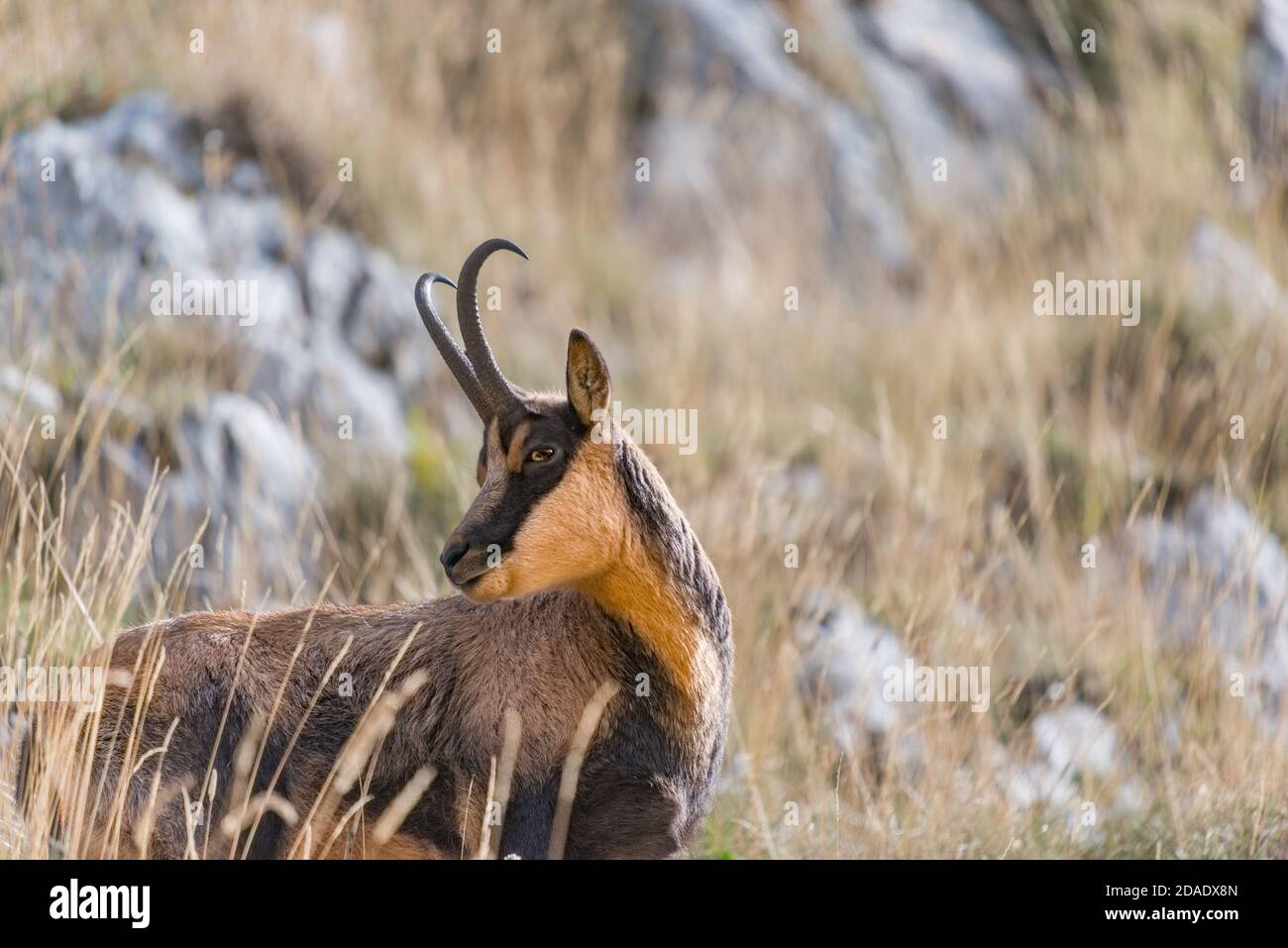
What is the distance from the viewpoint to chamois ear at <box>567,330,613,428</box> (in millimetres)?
5172

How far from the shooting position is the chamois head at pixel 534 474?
501 centimetres

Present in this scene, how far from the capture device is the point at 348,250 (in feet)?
36.6

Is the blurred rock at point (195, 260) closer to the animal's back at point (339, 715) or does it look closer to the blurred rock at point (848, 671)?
the blurred rock at point (848, 671)

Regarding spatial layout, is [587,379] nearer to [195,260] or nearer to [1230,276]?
[195,260]

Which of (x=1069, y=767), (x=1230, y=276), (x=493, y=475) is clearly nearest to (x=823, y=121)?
(x=1230, y=276)

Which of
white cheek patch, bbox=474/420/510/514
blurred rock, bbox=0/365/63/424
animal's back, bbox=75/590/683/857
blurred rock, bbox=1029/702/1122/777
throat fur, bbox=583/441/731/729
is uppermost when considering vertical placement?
blurred rock, bbox=0/365/63/424

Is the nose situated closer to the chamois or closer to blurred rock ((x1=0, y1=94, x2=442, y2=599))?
the chamois

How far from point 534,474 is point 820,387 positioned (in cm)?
774

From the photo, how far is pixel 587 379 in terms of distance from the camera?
17.2 ft

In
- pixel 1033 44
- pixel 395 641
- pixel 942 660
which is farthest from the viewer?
pixel 1033 44

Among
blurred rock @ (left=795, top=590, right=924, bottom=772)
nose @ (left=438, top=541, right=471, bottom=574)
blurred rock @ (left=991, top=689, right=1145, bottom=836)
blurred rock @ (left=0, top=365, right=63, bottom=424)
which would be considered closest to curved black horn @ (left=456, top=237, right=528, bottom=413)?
nose @ (left=438, top=541, right=471, bottom=574)

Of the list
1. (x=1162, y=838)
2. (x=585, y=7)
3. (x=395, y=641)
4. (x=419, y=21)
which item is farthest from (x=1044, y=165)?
(x=395, y=641)

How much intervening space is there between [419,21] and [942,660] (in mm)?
9488
